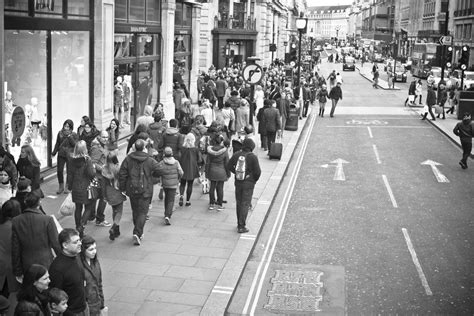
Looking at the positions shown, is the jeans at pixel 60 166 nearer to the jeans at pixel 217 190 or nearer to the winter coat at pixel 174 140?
the winter coat at pixel 174 140

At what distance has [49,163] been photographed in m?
16.5

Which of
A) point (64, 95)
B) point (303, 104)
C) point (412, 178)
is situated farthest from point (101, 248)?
point (303, 104)

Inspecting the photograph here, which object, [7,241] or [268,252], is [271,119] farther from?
[7,241]

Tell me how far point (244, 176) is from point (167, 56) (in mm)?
14490

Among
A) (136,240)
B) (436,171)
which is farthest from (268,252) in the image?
(436,171)

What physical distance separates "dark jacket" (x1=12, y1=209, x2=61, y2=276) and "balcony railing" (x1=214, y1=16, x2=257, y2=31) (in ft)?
132

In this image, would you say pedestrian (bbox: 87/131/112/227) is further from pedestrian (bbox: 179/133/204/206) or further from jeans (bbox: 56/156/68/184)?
jeans (bbox: 56/156/68/184)

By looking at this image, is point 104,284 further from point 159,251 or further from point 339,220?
point 339,220

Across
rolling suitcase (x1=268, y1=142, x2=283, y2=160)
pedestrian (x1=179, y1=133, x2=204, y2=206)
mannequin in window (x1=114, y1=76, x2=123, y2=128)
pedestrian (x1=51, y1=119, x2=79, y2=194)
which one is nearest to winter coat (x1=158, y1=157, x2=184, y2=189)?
pedestrian (x1=179, y1=133, x2=204, y2=206)

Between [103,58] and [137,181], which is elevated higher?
[103,58]

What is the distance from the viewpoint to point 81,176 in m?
11.4

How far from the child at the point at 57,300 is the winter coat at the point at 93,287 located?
101 cm

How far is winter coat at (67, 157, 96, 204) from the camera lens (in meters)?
11.4

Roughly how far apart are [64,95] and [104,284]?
28.9 ft
